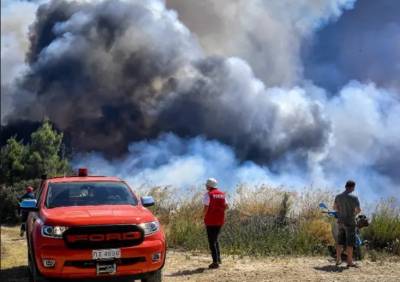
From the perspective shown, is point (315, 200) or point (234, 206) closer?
point (315, 200)

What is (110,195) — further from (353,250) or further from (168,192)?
(168,192)

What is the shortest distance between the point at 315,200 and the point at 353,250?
3.56 m

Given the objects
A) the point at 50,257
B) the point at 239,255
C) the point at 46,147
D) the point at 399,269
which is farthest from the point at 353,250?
the point at 46,147

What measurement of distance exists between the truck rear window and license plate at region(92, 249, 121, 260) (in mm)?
1154

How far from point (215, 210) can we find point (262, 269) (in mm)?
1357

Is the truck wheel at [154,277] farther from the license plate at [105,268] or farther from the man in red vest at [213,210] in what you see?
the man in red vest at [213,210]

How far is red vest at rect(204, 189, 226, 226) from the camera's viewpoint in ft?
32.3

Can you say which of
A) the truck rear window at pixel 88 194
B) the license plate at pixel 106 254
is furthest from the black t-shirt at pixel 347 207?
the license plate at pixel 106 254

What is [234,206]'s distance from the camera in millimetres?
15672

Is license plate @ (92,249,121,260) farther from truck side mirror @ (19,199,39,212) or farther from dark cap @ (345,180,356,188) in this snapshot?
dark cap @ (345,180,356,188)

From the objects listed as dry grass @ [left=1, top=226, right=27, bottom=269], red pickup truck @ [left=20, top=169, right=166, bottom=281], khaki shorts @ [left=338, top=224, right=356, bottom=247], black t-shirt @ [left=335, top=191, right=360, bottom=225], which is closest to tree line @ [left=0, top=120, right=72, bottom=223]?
dry grass @ [left=1, top=226, right=27, bottom=269]

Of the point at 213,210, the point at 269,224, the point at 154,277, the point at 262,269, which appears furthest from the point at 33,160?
the point at 154,277

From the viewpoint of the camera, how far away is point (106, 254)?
23.4ft

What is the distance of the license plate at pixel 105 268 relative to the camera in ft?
23.2
